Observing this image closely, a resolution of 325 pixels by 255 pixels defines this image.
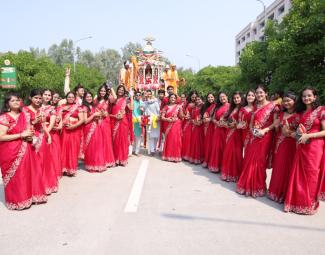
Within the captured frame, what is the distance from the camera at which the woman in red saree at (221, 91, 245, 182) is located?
482cm

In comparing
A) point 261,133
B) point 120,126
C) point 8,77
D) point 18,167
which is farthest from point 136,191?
point 8,77

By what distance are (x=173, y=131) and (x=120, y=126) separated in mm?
1369

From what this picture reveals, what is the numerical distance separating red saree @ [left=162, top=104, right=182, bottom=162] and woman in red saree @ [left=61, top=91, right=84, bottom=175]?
227 cm

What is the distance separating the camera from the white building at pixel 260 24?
33481mm

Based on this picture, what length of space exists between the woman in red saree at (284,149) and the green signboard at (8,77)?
13508 mm

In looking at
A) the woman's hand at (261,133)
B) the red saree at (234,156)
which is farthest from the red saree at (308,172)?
the red saree at (234,156)

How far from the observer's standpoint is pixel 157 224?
3.16m

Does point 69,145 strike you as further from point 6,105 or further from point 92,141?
point 6,105

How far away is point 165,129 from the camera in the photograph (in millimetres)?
6664

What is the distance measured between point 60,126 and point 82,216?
6.89 feet

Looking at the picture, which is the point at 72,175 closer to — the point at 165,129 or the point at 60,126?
the point at 60,126

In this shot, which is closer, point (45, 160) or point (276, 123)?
point (276, 123)

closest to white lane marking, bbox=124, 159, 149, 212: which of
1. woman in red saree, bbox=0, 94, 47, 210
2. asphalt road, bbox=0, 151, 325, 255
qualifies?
asphalt road, bbox=0, 151, 325, 255

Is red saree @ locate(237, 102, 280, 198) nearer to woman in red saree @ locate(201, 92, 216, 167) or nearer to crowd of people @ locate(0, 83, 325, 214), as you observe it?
crowd of people @ locate(0, 83, 325, 214)
